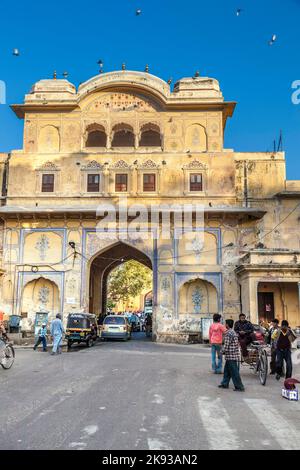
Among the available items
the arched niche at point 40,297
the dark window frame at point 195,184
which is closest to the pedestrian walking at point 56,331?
the arched niche at point 40,297

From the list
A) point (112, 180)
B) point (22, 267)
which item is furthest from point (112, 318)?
point (112, 180)

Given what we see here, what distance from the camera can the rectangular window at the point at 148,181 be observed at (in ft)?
88.0

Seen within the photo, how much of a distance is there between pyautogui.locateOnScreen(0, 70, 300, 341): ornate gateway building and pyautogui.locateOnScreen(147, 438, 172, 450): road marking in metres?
19.5

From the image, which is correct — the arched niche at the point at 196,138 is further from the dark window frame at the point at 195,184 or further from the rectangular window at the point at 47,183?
the rectangular window at the point at 47,183

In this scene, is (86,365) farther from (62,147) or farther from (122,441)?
(62,147)

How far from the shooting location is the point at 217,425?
616 centimetres

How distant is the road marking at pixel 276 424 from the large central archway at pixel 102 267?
21.5 meters

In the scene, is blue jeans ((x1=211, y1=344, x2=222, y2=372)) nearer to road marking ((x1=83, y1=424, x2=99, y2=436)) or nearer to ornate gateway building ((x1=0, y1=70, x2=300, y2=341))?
road marking ((x1=83, y1=424, x2=99, y2=436))

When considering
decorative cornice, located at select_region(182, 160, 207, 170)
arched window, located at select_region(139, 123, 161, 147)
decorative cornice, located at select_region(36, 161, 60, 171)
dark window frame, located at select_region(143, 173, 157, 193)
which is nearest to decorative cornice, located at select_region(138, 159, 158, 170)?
dark window frame, located at select_region(143, 173, 157, 193)

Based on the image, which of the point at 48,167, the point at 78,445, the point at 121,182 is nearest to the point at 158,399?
the point at 78,445

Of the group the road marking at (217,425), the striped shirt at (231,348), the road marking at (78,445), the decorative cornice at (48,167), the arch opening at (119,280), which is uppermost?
the decorative cornice at (48,167)

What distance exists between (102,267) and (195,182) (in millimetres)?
9223

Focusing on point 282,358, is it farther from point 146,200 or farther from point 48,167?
point 48,167

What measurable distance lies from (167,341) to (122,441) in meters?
20.0
